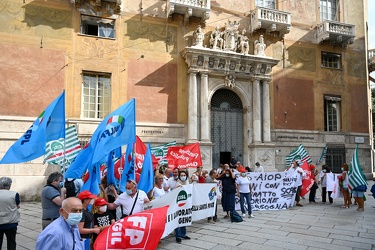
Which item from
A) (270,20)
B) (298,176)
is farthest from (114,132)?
(270,20)

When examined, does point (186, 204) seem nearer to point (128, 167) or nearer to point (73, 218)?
point (128, 167)

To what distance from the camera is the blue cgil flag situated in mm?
6645

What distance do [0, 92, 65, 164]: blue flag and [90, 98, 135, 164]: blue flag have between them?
772mm

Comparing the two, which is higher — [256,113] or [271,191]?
[256,113]

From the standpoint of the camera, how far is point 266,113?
18.7 meters

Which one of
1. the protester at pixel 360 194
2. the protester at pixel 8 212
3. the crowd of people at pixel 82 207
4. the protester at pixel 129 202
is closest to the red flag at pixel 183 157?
the crowd of people at pixel 82 207

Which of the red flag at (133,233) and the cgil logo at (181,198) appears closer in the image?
the red flag at (133,233)

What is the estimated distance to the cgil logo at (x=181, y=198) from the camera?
25.3 feet

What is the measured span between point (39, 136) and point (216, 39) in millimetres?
13372

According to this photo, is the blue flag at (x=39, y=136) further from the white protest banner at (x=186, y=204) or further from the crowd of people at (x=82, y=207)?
the white protest banner at (x=186, y=204)

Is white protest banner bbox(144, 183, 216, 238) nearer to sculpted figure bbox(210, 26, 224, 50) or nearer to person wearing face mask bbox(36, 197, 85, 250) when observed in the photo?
person wearing face mask bbox(36, 197, 85, 250)

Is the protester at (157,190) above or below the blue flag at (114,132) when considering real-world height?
below

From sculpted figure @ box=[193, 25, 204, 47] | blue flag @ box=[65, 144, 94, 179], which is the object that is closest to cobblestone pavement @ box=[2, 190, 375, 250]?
blue flag @ box=[65, 144, 94, 179]

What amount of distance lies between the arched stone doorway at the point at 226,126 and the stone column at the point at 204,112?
999mm
